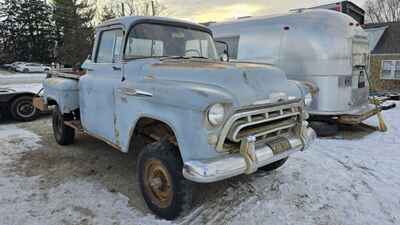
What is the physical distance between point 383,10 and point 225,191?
153 ft

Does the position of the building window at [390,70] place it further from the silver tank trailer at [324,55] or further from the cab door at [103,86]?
the cab door at [103,86]

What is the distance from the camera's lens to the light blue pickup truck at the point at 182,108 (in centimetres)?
281

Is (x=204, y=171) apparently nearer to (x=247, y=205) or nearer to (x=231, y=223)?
(x=231, y=223)

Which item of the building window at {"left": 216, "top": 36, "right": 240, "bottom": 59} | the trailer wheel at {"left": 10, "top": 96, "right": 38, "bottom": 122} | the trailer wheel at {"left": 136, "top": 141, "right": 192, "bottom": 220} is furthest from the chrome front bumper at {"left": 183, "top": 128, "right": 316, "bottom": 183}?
the trailer wheel at {"left": 10, "top": 96, "right": 38, "bottom": 122}

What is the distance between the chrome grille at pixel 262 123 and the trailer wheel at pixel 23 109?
25.8ft

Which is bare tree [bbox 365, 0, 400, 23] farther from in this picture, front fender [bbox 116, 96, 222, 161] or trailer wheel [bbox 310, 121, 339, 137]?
front fender [bbox 116, 96, 222, 161]

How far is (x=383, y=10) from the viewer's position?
40719 millimetres

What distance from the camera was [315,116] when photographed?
7098 millimetres

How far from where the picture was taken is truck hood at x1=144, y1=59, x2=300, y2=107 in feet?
9.56

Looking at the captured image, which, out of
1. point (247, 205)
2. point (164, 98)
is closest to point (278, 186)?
point (247, 205)

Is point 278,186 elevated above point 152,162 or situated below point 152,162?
below

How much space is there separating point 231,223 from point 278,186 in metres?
1.10

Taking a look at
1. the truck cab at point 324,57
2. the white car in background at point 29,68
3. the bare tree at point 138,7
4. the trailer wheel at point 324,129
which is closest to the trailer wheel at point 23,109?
the truck cab at point 324,57

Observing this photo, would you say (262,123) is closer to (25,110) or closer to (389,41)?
(25,110)
